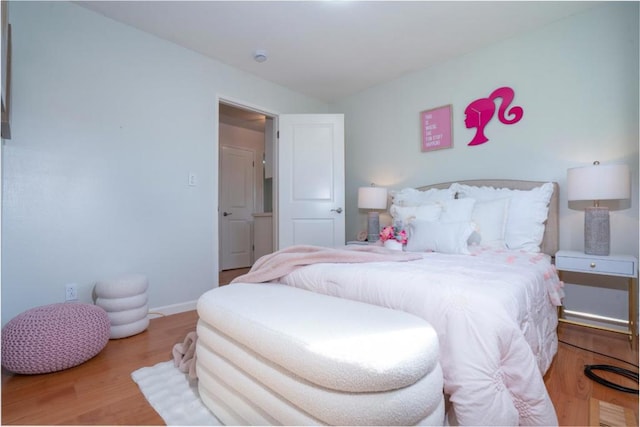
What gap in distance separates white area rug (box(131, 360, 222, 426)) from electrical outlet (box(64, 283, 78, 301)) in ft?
3.25

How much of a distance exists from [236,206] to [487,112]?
3874 millimetres

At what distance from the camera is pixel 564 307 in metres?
2.43

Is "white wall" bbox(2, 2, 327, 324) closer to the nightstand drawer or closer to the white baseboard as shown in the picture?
the white baseboard

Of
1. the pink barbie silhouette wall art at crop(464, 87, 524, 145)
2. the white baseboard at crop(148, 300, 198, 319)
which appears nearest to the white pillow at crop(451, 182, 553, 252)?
the pink barbie silhouette wall art at crop(464, 87, 524, 145)

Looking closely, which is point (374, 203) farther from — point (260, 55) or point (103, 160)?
point (103, 160)

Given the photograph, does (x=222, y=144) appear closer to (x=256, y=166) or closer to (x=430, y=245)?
(x=256, y=166)

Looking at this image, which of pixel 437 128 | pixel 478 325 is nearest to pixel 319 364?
pixel 478 325

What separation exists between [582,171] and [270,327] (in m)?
2.34

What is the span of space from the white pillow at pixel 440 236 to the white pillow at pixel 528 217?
0.42 m

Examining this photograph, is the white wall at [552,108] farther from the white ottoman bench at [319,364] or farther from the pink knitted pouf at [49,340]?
the pink knitted pouf at [49,340]

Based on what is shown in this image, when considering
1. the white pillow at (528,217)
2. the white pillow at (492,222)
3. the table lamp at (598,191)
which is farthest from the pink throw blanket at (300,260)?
the table lamp at (598,191)

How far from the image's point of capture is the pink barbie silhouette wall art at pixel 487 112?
2.69 m

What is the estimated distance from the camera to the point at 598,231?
205cm

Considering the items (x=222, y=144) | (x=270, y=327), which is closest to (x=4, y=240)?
(x=270, y=327)
